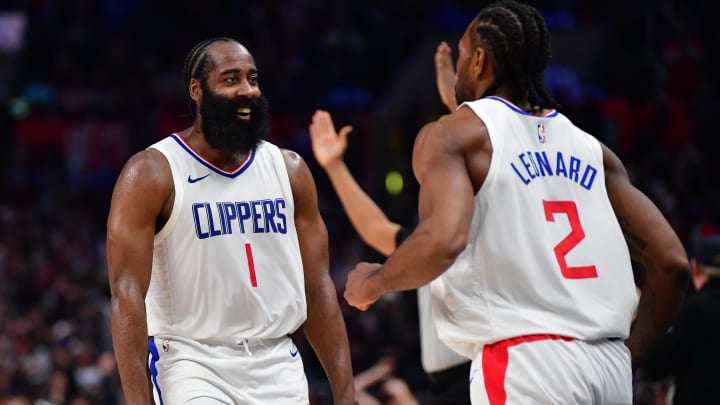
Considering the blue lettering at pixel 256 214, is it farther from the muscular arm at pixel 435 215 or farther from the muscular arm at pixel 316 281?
the muscular arm at pixel 435 215

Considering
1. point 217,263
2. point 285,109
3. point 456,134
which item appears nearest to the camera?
point 456,134

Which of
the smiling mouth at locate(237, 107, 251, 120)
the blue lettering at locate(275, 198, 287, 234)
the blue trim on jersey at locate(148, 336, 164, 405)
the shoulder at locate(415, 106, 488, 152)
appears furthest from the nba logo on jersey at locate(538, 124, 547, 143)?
the blue trim on jersey at locate(148, 336, 164, 405)

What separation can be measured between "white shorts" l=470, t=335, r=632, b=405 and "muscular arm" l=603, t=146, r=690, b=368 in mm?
432

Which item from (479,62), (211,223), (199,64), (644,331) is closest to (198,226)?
(211,223)

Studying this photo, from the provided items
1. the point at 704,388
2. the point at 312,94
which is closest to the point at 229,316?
the point at 704,388

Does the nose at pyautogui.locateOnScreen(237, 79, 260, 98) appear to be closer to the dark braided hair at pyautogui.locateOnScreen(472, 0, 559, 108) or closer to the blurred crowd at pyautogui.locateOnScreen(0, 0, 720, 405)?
the dark braided hair at pyautogui.locateOnScreen(472, 0, 559, 108)

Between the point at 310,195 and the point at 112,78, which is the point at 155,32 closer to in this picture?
the point at 112,78

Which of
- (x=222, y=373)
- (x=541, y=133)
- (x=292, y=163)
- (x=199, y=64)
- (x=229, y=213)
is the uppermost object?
(x=199, y=64)

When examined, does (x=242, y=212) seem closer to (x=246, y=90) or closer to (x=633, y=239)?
(x=246, y=90)

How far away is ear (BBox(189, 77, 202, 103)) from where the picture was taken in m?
4.82

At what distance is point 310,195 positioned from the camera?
16.1ft

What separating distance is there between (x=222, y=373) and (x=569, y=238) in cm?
148

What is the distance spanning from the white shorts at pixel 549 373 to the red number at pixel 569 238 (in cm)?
24

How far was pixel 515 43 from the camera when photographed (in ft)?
13.2
